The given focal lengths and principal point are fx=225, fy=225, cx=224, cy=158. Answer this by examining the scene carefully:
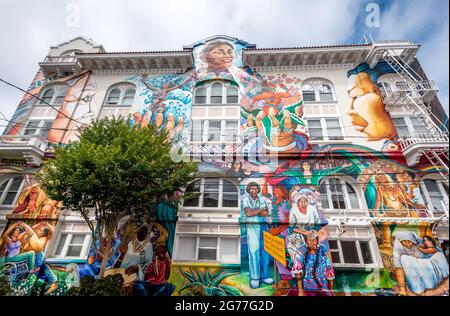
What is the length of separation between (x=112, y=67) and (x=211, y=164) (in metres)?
12.8

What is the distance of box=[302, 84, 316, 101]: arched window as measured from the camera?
1670cm

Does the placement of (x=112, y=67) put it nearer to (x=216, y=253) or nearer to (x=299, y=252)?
(x=216, y=253)

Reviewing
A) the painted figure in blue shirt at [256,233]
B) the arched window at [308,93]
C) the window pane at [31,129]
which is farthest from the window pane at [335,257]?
the window pane at [31,129]

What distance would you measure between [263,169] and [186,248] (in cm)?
617

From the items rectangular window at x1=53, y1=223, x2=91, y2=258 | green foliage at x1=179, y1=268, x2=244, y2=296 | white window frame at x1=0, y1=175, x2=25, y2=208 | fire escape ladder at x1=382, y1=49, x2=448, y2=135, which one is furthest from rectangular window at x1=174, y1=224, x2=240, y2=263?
fire escape ladder at x1=382, y1=49, x2=448, y2=135

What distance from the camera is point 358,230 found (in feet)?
38.8

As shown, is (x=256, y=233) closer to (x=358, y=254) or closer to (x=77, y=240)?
(x=358, y=254)

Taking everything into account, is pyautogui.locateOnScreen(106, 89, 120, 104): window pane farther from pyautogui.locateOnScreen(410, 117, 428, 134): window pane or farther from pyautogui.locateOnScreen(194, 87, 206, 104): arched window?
pyautogui.locateOnScreen(410, 117, 428, 134): window pane

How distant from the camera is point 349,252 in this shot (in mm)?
11484

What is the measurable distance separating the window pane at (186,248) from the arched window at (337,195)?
756 centimetres

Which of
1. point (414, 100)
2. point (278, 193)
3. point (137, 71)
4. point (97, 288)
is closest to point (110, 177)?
point (97, 288)

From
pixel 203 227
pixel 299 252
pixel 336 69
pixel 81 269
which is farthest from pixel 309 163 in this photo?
pixel 81 269

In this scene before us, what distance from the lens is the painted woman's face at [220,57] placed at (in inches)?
720

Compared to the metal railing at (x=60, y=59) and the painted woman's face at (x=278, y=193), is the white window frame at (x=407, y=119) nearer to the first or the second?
the painted woman's face at (x=278, y=193)
